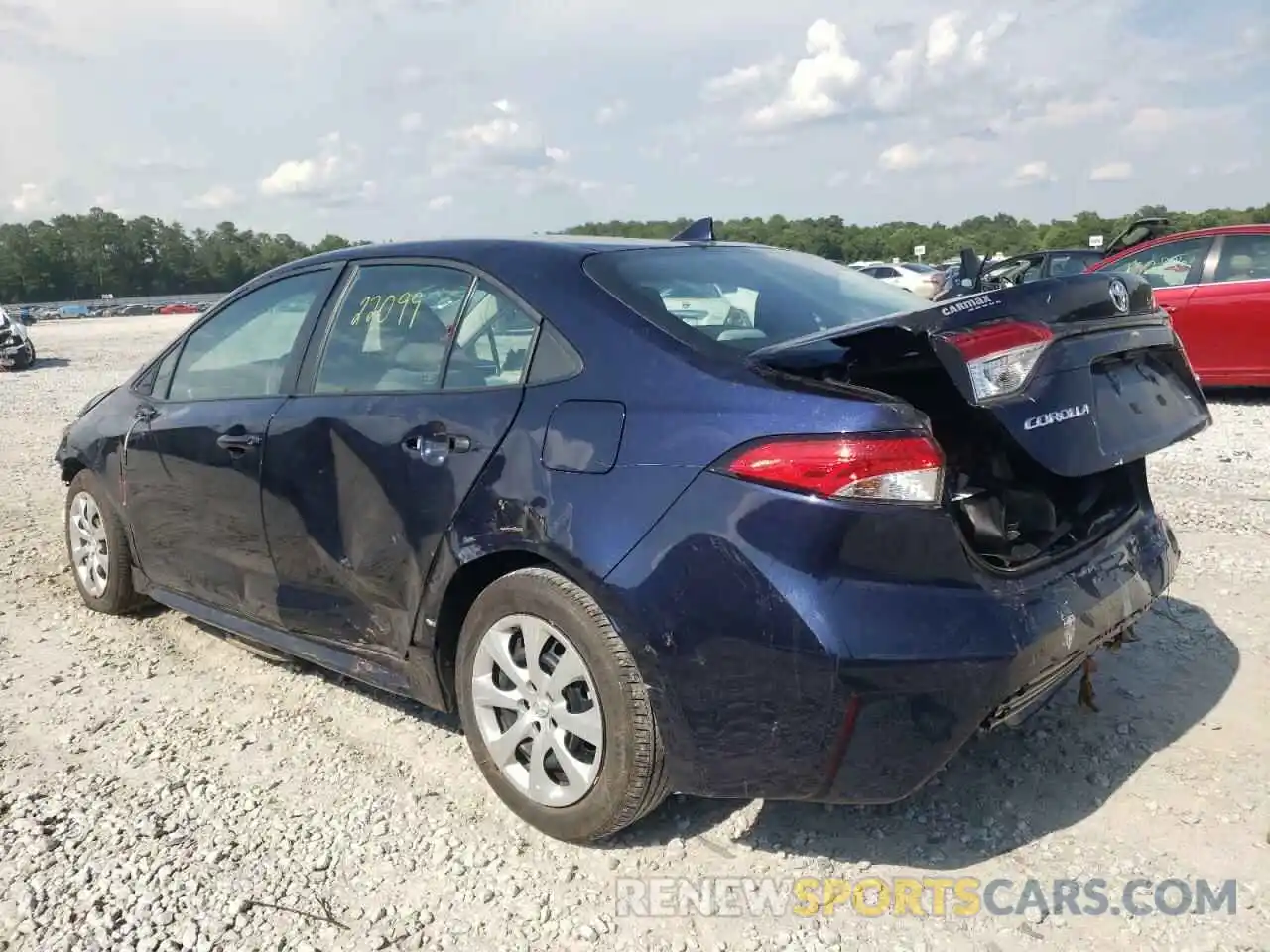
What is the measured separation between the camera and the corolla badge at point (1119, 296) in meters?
2.73

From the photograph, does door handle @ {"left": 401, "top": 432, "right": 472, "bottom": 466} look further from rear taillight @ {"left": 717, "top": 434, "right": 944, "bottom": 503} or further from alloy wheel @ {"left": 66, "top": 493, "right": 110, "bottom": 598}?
alloy wheel @ {"left": 66, "top": 493, "right": 110, "bottom": 598}

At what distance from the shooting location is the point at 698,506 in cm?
234

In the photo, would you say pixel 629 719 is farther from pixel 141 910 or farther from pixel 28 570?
pixel 28 570

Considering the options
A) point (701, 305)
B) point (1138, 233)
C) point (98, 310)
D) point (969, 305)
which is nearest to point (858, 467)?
point (969, 305)

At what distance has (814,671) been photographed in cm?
223

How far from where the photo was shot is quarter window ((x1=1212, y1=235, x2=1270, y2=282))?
877 centimetres

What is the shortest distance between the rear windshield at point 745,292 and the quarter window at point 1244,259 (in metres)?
6.84

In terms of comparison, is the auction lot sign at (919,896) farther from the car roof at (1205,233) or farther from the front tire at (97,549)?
the car roof at (1205,233)

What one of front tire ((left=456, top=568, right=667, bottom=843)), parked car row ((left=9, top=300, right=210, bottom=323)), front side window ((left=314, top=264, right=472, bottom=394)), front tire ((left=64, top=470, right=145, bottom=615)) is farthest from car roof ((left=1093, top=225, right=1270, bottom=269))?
parked car row ((left=9, top=300, right=210, bottom=323))

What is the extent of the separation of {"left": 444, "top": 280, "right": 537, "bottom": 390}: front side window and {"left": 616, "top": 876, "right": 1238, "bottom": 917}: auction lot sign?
139cm

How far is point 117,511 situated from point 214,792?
182cm

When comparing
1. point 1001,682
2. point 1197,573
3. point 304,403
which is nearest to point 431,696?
point 304,403

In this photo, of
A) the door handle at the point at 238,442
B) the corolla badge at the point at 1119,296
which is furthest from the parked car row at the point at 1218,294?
the door handle at the point at 238,442

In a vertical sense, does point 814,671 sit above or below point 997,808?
above
